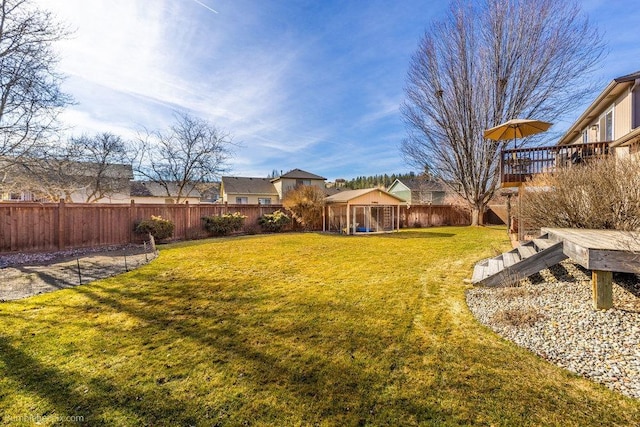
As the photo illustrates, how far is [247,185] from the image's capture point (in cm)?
2981

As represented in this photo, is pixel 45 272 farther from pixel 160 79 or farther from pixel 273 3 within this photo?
pixel 273 3

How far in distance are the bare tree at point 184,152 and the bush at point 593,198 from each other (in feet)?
60.2

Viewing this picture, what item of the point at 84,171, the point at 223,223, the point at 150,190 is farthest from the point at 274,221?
the point at 150,190

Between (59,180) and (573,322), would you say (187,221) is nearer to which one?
(59,180)

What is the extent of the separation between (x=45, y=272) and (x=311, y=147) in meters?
18.6

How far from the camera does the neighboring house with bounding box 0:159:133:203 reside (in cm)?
1034

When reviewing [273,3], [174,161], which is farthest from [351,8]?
[174,161]

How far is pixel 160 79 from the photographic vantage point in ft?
31.2

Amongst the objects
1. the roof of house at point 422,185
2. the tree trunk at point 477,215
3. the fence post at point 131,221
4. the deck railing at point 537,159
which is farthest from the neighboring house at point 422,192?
the fence post at point 131,221

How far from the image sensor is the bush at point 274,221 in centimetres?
1523

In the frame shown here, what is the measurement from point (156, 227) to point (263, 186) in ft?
63.2

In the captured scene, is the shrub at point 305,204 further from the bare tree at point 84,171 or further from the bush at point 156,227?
the bare tree at point 84,171

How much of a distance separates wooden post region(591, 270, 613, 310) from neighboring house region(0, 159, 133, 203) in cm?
1330

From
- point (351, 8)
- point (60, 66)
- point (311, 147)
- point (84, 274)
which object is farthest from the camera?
point (311, 147)
